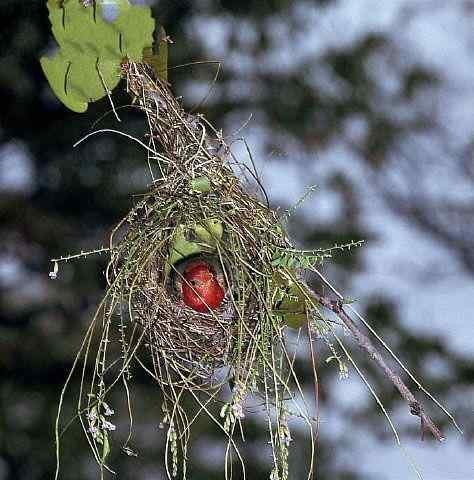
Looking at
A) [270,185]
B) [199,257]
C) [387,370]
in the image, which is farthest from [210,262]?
[270,185]

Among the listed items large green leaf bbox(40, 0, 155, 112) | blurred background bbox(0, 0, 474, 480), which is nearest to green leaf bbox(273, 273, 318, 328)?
large green leaf bbox(40, 0, 155, 112)

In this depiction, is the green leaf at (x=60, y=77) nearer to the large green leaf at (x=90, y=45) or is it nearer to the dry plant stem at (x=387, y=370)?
the large green leaf at (x=90, y=45)

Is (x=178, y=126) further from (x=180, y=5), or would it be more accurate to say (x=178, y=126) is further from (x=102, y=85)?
(x=180, y=5)

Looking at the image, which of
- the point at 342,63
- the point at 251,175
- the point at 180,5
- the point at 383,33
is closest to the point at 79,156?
the point at 180,5

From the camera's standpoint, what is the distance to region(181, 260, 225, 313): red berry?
529mm

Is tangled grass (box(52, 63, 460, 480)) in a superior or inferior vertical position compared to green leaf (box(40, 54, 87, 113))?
inferior

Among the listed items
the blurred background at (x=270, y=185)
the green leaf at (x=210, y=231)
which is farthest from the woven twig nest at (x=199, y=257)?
the blurred background at (x=270, y=185)

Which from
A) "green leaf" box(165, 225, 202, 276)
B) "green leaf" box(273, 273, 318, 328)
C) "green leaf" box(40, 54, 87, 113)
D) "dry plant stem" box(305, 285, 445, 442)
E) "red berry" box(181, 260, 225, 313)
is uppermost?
"green leaf" box(40, 54, 87, 113)

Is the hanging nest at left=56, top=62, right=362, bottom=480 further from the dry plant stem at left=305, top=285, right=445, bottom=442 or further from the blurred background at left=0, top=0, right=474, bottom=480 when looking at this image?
the blurred background at left=0, top=0, right=474, bottom=480

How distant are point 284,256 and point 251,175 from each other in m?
0.09

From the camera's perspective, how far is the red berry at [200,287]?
0.53 m

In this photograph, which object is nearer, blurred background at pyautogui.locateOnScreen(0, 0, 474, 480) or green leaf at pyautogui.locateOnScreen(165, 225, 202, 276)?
green leaf at pyautogui.locateOnScreen(165, 225, 202, 276)

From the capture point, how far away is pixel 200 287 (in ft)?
1.74

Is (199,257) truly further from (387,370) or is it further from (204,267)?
(387,370)
